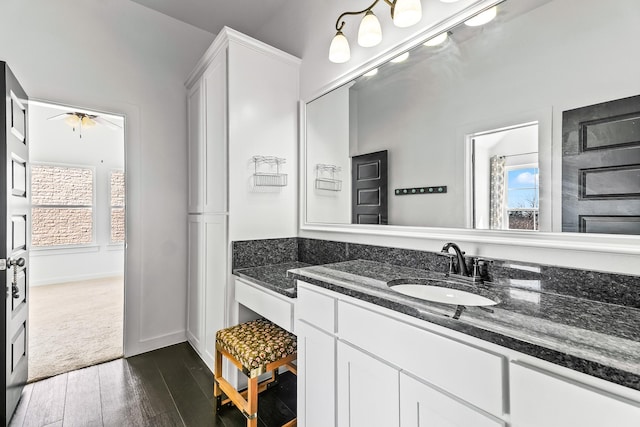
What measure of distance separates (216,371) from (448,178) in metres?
1.73

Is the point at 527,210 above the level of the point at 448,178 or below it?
below

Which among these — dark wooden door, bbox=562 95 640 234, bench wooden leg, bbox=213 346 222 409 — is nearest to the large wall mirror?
dark wooden door, bbox=562 95 640 234

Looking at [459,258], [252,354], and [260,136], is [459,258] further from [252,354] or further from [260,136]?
[260,136]

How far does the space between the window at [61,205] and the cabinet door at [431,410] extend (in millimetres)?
6032

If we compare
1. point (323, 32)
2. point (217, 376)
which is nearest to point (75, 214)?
point (217, 376)

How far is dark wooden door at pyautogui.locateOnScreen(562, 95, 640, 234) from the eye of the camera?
931 millimetres

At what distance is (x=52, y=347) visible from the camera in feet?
8.36

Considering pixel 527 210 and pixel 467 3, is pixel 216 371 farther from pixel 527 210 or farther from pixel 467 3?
pixel 467 3

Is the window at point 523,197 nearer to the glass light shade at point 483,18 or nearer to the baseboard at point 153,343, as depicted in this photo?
the glass light shade at point 483,18

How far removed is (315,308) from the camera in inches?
52.4

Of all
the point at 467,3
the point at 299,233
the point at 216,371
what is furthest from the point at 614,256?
the point at 216,371

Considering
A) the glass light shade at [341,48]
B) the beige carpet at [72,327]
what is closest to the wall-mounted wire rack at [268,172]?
the glass light shade at [341,48]

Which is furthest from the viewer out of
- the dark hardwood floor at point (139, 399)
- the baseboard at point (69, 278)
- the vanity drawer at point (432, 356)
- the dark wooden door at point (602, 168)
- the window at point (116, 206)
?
the window at point (116, 206)

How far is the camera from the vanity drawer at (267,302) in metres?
1.55
